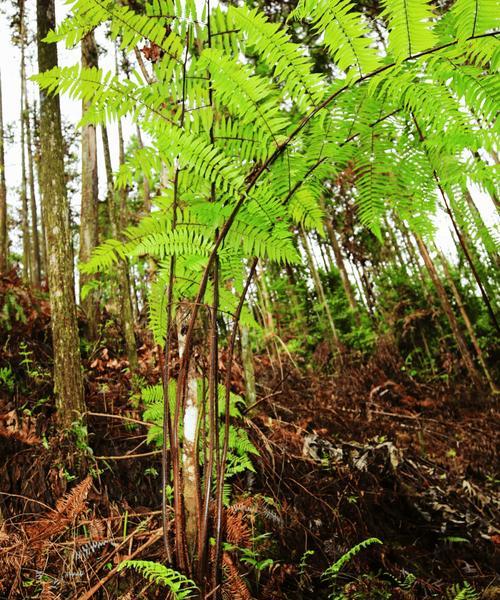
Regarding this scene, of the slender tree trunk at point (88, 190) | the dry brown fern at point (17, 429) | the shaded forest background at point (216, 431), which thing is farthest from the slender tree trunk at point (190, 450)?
the slender tree trunk at point (88, 190)

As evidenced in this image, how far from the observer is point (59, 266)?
2861 millimetres

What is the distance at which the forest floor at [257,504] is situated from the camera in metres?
1.50

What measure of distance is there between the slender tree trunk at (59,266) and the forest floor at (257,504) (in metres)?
0.22

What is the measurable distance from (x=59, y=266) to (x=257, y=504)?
6.90ft

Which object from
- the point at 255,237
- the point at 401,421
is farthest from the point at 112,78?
the point at 401,421

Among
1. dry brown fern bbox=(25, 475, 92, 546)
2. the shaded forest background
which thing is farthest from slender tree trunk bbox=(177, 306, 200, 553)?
dry brown fern bbox=(25, 475, 92, 546)

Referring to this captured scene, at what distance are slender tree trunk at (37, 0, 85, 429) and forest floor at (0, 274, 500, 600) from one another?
224 millimetres

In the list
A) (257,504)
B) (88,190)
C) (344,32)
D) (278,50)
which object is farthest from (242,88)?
(88,190)

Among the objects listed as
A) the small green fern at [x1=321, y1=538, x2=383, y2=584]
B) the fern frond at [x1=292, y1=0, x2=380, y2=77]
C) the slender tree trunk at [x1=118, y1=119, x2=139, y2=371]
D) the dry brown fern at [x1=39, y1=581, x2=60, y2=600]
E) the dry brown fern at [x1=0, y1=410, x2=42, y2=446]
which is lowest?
the small green fern at [x1=321, y1=538, x2=383, y2=584]

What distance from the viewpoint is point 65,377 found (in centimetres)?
263

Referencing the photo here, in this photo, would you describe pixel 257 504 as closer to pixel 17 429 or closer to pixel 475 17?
pixel 17 429

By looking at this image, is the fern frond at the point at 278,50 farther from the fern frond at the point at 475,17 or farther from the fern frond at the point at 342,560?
the fern frond at the point at 342,560

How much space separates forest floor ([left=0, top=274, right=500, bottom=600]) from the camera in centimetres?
150

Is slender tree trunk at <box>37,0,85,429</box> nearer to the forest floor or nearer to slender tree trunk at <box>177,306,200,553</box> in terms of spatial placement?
the forest floor
